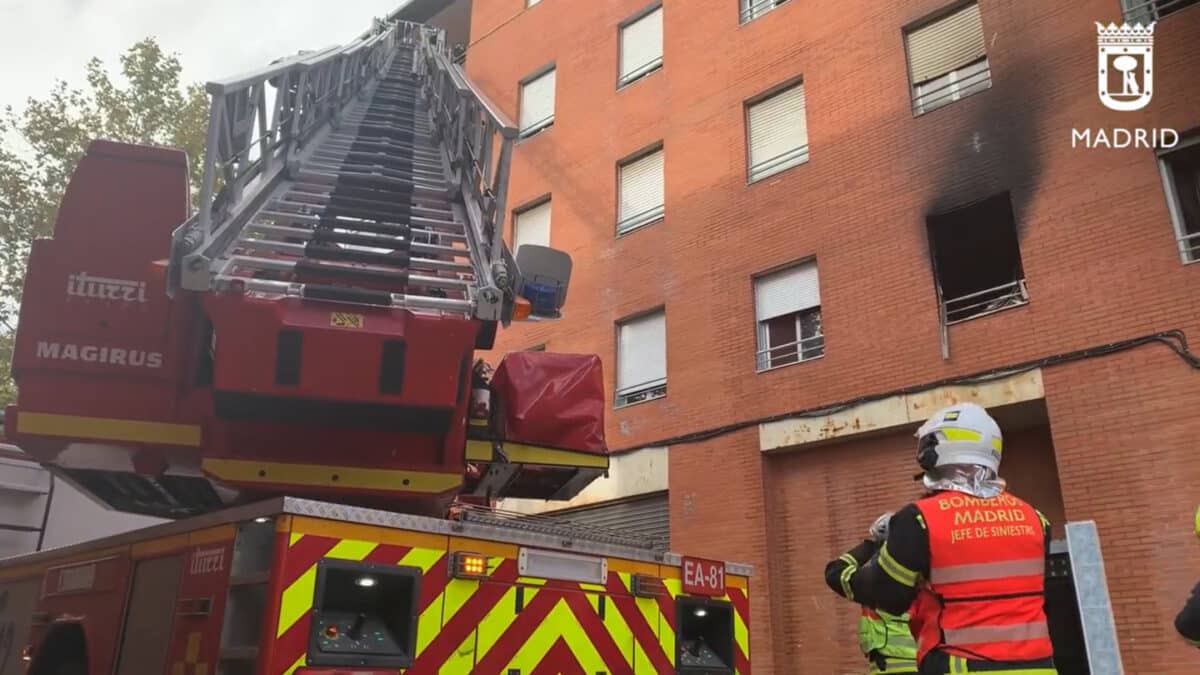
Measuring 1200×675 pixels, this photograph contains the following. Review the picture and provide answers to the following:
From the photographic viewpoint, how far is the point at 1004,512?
275 centimetres

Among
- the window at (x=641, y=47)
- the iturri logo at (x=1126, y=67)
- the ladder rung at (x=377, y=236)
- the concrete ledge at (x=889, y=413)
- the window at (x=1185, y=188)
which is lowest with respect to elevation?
the ladder rung at (x=377, y=236)

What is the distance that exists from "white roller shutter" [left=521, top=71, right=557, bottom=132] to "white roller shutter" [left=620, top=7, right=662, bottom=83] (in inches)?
67.3

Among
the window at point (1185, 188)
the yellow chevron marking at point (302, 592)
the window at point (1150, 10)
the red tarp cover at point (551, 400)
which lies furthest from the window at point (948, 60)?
the yellow chevron marking at point (302, 592)

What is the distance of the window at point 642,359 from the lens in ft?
40.7

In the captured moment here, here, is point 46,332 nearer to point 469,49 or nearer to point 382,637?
point 382,637

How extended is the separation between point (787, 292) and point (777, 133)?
234 centimetres

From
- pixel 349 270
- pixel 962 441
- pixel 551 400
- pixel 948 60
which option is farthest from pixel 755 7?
pixel 962 441

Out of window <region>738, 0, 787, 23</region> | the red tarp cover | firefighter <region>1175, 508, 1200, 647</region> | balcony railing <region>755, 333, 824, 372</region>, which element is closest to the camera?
firefighter <region>1175, 508, 1200, 647</region>

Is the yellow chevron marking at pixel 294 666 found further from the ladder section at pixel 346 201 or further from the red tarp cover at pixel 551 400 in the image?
the red tarp cover at pixel 551 400

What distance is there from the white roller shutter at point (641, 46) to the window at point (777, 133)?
8.31 ft

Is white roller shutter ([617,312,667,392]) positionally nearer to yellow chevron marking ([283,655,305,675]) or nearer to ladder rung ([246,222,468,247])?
ladder rung ([246,222,468,247])

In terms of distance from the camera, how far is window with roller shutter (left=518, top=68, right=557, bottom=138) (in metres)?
15.9

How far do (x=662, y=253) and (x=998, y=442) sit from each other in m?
9.99

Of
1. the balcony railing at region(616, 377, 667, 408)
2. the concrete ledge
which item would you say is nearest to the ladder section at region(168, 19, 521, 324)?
the concrete ledge
